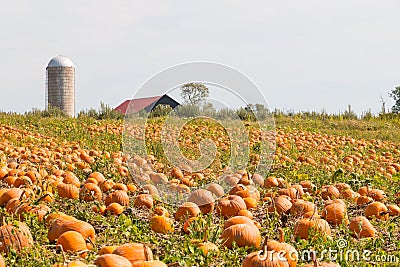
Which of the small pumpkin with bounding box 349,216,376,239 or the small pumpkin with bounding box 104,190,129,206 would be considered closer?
the small pumpkin with bounding box 349,216,376,239

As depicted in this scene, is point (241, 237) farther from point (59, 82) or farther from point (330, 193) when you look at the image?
point (59, 82)

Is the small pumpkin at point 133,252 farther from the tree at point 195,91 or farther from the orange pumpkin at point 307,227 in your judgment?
the tree at point 195,91

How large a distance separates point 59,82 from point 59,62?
0.95m

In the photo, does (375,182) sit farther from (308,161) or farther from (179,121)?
(179,121)

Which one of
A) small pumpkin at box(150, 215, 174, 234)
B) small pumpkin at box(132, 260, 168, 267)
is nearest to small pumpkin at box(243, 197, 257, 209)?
small pumpkin at box(150, 215, 174, 234)

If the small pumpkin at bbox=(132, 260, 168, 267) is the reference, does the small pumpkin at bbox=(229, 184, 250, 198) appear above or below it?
above

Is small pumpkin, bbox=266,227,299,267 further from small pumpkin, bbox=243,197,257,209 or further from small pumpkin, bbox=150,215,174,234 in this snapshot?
small pumpkin, bbox=243,197,257,209

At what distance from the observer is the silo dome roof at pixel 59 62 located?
26.1 metres

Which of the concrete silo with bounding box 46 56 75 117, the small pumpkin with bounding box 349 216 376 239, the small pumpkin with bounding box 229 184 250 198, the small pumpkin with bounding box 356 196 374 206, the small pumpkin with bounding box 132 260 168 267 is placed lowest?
the small pumpkin with bounding box 349 216 376 239

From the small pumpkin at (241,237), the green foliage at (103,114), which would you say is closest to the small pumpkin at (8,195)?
the small pumpkin at (241,237)

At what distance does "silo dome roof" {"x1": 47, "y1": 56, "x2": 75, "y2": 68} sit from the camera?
26109 millimetres

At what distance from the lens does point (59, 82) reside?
85.5ft

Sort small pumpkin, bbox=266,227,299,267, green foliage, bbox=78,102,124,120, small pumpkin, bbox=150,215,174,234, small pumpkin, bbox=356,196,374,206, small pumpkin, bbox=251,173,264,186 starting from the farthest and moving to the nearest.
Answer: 1. green foliage, bbox=78,102,124,120
2. small pumpkin, bbox=251,173,264,186
3. small pumpkin, bbox=356,196,374,206
4. small pumpkin, bbox=150,215,174,234
5. small pumpkin, bbox=266,227,299,267

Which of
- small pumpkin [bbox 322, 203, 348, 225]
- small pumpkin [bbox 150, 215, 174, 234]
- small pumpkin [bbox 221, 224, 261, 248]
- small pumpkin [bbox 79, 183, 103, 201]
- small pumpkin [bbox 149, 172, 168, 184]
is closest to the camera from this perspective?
small pumpkin [bbox 221, 224, 261, 248]
